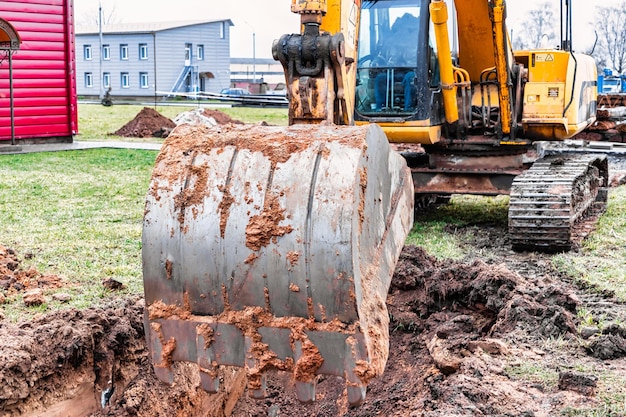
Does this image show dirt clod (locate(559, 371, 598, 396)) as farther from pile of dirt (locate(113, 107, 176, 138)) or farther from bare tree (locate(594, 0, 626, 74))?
bare tree (locate(594, 0, 626, 74))

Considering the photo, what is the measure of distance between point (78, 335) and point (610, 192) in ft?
28.6

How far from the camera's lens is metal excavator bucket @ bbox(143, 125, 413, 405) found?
11.5 ft

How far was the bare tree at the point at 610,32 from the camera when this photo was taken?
2093 inches

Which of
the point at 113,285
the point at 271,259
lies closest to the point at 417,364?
the point at 271,259

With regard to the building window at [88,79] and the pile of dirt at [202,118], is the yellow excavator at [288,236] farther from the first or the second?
the building window at [88,79]

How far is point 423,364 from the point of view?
506cm

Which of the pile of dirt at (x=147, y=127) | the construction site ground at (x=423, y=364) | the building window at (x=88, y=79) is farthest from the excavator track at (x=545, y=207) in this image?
the building window at (x=88, y=79)

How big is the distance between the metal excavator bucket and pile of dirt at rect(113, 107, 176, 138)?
18877mm

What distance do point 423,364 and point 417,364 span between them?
84 millimetres

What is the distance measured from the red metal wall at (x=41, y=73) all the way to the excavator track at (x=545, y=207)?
1355 cm

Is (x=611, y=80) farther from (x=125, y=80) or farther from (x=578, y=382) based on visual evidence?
(x=125, y=80)

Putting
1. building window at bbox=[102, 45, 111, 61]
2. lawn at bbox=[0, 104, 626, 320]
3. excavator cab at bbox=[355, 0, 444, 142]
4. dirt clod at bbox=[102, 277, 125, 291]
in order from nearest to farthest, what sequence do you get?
dirt clod at bbox=[102, 277, 125, 291], lawn at bbox=[0, 104, 626, 320], excavator cab at bbox=[355, 0, 444, 142], building window at bbox=[102, 45, 111, 61]

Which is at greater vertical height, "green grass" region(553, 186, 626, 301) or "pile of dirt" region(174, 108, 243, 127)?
"pile of dirt" region(174, 108, 243, 127)

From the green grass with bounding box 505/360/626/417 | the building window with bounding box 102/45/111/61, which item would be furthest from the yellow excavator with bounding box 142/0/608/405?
the building window with bounding box 102/45/111/61
